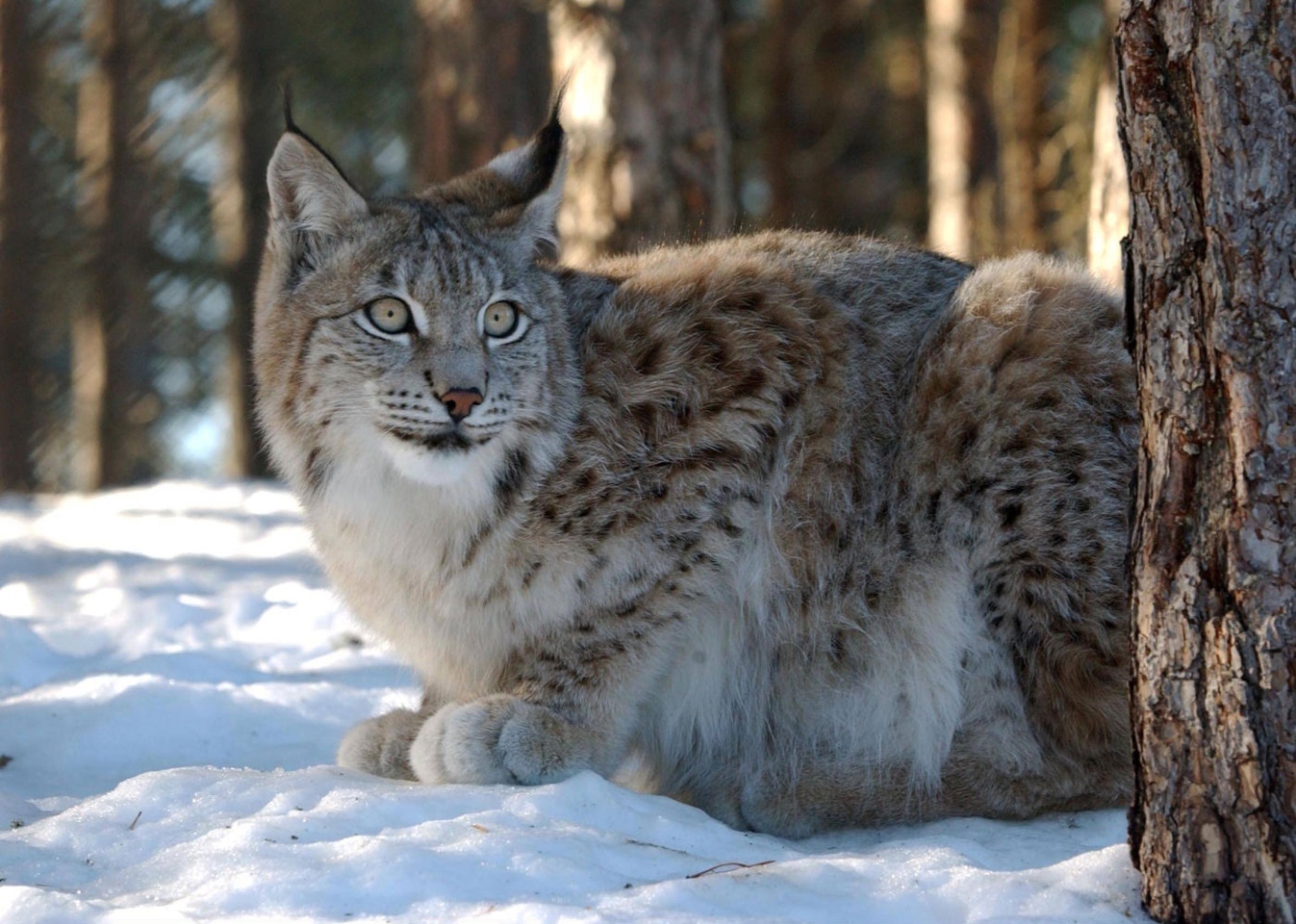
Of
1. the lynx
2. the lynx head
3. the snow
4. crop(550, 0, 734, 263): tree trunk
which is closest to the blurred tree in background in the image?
crop(550, 0, 734, 263): tree trunk

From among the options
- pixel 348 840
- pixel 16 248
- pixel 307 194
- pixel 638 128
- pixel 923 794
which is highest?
pixel 638 128

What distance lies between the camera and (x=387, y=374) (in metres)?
3.24

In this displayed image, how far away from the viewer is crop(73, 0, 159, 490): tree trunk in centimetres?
956

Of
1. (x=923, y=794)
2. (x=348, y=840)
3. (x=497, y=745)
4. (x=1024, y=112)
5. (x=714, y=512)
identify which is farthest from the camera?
(x=1024, y=112)

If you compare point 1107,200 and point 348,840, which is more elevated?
point 1107,200

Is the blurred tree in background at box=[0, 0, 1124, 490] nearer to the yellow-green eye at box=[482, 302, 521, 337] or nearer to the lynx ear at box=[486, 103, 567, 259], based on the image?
the lynx ear at box=[486, 103, 567, 259]

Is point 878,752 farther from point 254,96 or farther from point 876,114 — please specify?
point 876,114

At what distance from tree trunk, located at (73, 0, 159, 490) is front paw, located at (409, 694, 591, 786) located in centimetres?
726

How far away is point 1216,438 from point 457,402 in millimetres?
1632

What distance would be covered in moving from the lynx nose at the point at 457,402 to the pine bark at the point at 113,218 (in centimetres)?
708

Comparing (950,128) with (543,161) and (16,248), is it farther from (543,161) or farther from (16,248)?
(543,161)

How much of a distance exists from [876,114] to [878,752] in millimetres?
13132

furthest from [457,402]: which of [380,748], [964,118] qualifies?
[964,118]

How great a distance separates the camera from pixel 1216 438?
2.18m
